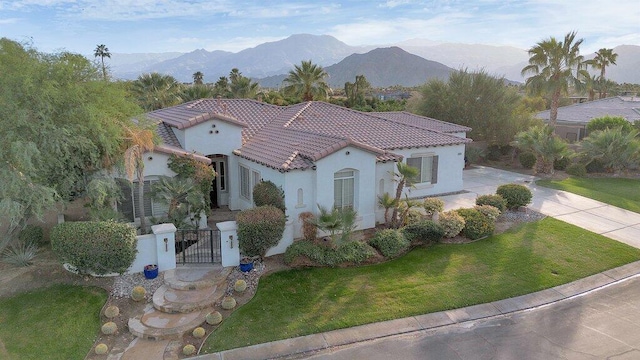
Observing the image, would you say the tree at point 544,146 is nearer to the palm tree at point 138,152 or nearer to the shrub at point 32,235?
the palm tree at point 138,152

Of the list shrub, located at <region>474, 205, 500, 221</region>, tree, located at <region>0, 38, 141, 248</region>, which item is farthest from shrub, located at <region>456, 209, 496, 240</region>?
tree, located at <region>0, 38, 141, 248</region>

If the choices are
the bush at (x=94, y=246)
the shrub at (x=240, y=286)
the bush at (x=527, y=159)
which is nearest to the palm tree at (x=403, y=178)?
the shrub at (x=240, y=286)

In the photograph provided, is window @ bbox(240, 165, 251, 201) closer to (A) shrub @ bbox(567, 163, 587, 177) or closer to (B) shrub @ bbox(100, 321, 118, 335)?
(B) shrub @ bbox(100, 321, 118, 335)

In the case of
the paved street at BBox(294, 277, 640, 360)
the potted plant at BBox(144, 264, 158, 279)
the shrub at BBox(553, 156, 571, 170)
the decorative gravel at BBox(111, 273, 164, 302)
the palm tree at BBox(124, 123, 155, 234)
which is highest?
the palm tree at BBox(124, 123, 155, 234)

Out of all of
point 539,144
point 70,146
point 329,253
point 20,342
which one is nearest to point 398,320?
point 329,253

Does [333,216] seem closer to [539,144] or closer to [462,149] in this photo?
[462,149]

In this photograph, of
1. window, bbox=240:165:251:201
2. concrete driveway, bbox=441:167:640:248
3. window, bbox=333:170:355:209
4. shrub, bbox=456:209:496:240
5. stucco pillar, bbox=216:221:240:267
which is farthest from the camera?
window, bbox=240:165:251:201
